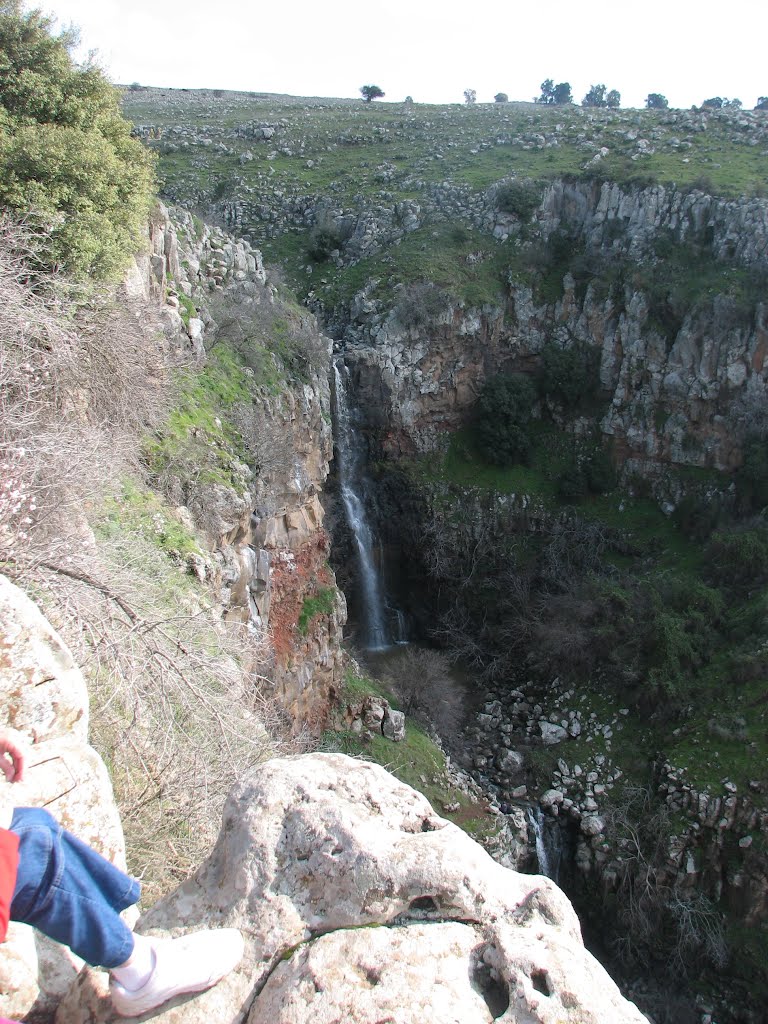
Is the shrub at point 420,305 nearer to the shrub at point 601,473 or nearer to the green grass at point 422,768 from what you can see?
the shrub at point 601,473

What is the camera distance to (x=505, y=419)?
24281 mm

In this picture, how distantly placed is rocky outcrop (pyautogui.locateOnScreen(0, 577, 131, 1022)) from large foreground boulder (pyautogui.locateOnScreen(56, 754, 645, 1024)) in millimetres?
689

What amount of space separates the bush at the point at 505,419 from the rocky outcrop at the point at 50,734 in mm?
21086

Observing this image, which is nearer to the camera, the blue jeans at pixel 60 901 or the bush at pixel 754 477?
the blue jeans at pixel 60 901

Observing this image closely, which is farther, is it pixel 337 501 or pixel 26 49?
pixel 337 501

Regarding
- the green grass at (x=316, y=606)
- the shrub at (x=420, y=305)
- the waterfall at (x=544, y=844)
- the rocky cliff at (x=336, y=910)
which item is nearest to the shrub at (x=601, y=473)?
the shrub at (x=420, y=305)

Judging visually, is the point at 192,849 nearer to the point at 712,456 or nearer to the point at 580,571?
the point at 580,571

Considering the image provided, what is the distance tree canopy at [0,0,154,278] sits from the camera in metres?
8.76

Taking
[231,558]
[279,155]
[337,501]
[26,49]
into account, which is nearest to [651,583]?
[337,501]

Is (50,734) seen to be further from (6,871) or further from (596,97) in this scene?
(596,97)

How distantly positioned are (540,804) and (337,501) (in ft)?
35.0

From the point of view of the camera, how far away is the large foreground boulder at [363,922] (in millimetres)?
2545

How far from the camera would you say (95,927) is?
248 centimetres

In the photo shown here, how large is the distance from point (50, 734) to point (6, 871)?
1.52 meters
